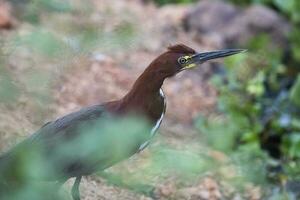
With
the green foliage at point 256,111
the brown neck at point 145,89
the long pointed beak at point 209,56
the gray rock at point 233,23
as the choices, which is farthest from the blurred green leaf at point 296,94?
the brown neck at point 145,89

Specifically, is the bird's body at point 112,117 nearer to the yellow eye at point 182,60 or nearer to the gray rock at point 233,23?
the yellow eye at point 182,60

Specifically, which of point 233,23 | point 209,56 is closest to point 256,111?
point 233,23

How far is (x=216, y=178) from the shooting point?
6.56 meters

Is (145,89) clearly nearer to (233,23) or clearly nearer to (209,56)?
(209,56)

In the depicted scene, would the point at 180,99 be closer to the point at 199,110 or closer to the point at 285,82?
the point at 199,110

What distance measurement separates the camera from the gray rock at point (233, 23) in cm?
952

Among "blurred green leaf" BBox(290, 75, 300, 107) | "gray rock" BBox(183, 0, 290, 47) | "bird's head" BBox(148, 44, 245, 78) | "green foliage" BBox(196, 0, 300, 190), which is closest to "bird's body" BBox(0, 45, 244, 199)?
"bird's head" BBox(148, 44, 245, 78)

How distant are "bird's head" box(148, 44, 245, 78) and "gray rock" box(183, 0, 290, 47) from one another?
4.73 m

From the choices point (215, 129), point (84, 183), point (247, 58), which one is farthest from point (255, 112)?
point (84, 183)

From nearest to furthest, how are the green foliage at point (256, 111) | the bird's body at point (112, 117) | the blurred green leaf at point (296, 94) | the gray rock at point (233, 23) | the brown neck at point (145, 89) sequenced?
1. the bird's body at point (112, 117)
2. the brown neck at point (145, 89)
3. the green foliage at point (256, 111)
4. the blurred green leaf at point (296, 94)
5. the gray rock at point (233, 23)

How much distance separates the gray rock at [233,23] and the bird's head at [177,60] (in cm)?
473

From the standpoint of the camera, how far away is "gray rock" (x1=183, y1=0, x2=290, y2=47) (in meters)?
9.52

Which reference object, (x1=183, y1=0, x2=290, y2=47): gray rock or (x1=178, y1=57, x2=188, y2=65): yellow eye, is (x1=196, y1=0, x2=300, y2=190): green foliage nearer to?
(x1=183, y1=0, x2=290, y2=47): gray rock

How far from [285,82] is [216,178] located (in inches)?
104
